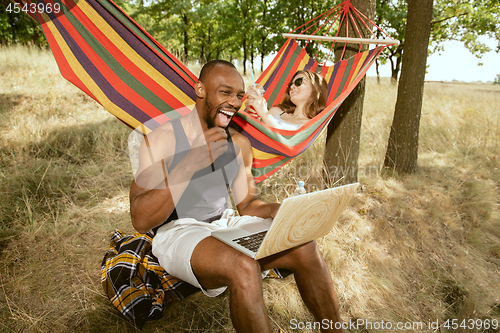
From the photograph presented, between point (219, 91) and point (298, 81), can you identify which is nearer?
point (219, 91)

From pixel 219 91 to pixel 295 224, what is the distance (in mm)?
729

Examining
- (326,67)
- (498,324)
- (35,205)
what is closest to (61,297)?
(35,205)

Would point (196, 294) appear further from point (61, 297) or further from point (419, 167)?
point (419, 167)

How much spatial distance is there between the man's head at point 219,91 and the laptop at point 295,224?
57cm

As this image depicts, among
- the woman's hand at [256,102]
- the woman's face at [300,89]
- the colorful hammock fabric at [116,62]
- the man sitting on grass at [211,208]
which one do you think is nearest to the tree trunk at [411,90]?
the woman's face at [300,89]

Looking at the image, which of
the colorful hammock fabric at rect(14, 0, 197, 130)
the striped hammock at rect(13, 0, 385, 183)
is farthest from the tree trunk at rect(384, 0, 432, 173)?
the colorful hammock fabric at rect(14, 0, 197, 130)

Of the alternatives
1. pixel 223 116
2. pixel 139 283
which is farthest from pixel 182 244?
pixel 223 116

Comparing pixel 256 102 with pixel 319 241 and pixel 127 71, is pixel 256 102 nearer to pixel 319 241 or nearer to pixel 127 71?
pixel 127 71

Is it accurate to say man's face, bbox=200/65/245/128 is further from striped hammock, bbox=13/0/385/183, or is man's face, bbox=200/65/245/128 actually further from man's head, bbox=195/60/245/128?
striped hammock, bbox=13/0/385/183

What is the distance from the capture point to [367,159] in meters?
3.30

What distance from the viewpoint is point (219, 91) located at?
1.34 metres

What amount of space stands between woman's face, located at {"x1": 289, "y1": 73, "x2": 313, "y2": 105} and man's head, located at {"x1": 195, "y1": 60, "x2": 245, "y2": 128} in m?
1.32

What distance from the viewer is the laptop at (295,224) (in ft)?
2.93

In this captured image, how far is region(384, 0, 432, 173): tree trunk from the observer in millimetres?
2746
